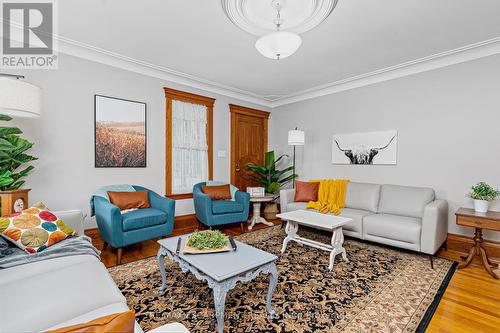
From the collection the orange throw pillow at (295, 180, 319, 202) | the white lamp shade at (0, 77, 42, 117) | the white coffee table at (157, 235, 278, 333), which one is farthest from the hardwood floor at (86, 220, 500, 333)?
the orange throw pillow at (295, 180, 319, 202)

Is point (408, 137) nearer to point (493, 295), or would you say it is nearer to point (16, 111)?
point (493, 295)

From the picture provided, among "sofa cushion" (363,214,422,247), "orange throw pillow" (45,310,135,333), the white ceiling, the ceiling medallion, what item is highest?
the white ceiling

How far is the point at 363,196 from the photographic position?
371cm

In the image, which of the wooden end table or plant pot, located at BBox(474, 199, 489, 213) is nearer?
plant pot, located at BBox(474, 199, 489, 213)

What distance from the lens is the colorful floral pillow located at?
1753mm

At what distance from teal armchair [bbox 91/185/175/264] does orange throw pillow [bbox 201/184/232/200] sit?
87 cm

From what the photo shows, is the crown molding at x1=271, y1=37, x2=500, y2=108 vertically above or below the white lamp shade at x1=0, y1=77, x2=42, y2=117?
above

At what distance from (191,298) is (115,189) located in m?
2.02

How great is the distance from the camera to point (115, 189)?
10.6 feet

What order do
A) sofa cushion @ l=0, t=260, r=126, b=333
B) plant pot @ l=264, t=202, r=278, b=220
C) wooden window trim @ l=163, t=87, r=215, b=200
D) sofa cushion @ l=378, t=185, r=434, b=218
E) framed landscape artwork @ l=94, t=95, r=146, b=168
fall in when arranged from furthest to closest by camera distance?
plant pot @ l=264, t=202, r=278, b=220
wooden window trim @ l=163, t=87, r=215, b=200
framed landscape artwork @ l=94, t=95, r=146, b=168
sofa cushion @ l=378, t=185, r=434, b=218
sofa cushion @ l=0, t=260, r=126, b=333

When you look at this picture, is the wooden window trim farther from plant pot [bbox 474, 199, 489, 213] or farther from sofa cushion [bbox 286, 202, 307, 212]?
plant pot [bbox 474, 199, 489, 213]

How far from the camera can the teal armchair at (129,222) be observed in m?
2.60

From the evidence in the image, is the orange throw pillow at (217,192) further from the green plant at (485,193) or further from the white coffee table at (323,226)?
the green plant at (485,193)

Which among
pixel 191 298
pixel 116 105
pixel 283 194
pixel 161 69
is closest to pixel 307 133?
pixel 283 194
